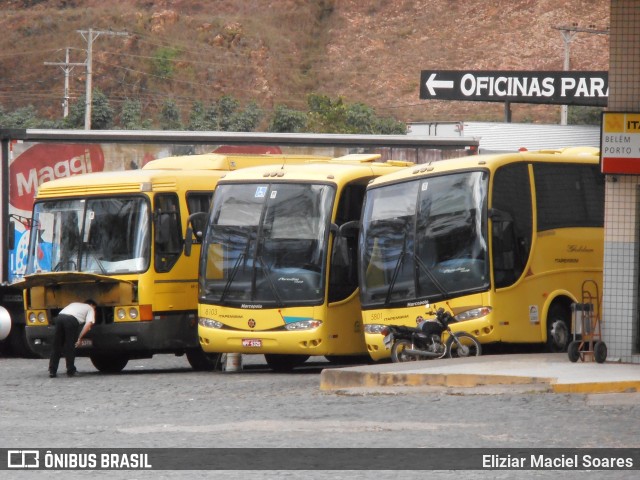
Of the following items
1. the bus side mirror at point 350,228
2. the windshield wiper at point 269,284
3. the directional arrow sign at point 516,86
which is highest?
the directional arrow sign at point 516,86

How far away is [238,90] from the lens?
10944 cm

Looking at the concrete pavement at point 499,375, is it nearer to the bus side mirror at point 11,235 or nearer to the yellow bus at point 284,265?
the yellow bus at point 284,265

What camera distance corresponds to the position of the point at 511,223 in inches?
751

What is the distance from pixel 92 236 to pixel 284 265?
330cm

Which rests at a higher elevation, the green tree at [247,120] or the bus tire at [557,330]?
the green tree at [247,120]

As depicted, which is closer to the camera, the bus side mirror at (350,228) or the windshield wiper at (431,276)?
the windshield wiper at (431,276)

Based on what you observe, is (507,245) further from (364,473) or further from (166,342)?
(364,473)

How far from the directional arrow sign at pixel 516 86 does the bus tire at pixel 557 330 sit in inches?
1191

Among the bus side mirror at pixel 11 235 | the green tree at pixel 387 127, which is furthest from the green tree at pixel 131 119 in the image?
the bus side mirror at pixel 11 235

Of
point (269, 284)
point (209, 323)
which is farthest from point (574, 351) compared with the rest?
point (209, 323)

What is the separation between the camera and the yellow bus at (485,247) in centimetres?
1889

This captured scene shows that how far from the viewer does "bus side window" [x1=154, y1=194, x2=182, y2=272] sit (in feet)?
70.6

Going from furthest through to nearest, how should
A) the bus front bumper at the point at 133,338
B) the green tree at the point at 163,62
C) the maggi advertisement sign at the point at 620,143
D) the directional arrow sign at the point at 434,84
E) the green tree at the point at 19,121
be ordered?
the green tree at the point at 163,62
the green tree at the point at 19,121
the directional arrow sign at the point at 434,84
the bus front bumper at the point at 133,338
the maggi advertisement sign at the point at 620,143

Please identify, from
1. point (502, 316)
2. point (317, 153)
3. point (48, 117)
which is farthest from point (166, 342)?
point (48, 117)
